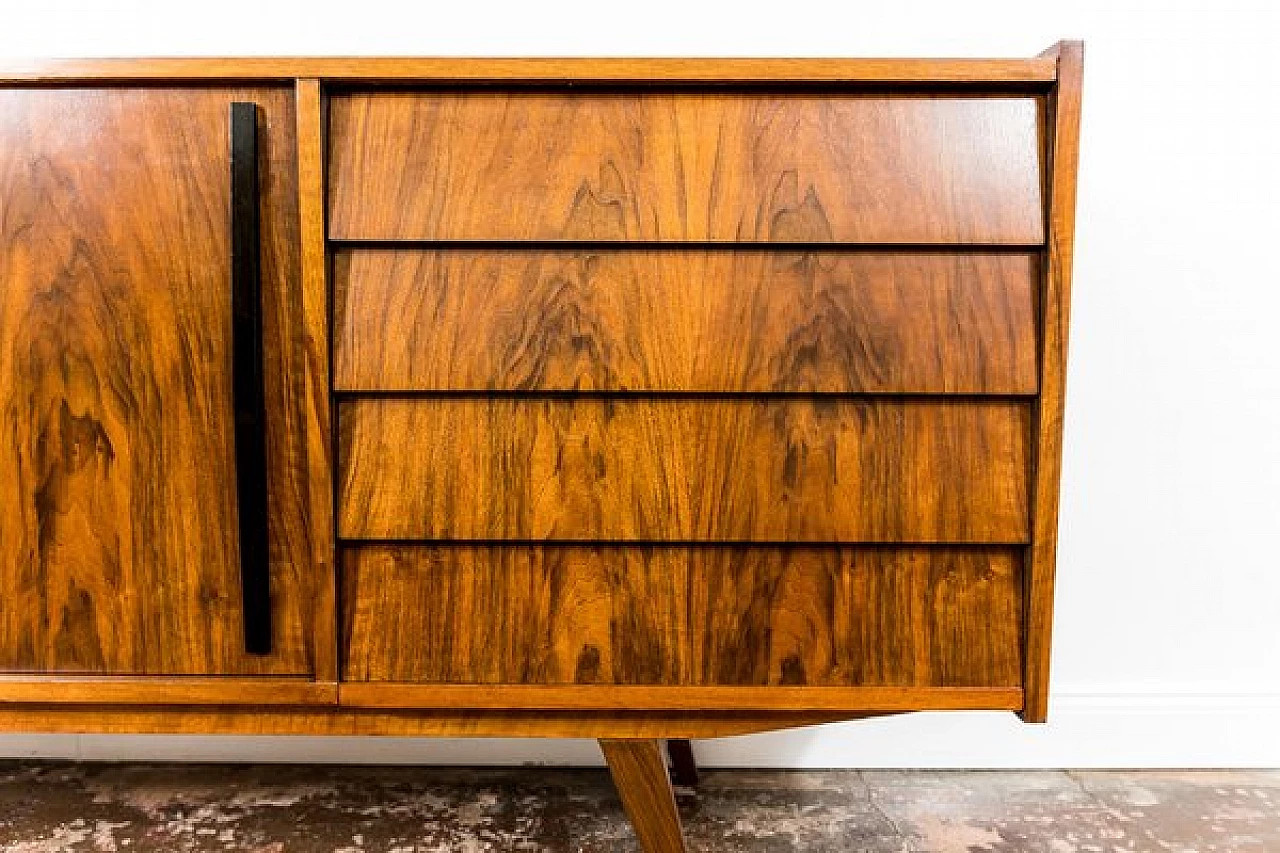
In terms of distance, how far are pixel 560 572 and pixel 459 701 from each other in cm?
16

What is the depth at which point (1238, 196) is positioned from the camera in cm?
122

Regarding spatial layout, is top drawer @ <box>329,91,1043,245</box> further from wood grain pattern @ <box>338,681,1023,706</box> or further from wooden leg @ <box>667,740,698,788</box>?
wooden leg @ <box>667,740,698,788</box>

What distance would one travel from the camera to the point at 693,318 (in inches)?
32.7

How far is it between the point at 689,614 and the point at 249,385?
0.46 meters

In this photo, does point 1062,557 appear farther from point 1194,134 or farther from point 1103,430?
point 1194,134

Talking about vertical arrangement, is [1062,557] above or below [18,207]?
below

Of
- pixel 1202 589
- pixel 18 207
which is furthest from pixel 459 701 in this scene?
pixel 1202 589

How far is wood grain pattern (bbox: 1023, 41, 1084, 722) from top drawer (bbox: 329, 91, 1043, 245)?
2cm

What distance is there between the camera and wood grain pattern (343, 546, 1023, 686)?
85 centimetres

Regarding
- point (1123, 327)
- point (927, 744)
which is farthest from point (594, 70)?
point (927, 744)

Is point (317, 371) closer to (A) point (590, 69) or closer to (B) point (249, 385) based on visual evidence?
(B) point (249, 385)

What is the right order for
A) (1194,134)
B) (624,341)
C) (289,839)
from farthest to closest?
(1194,134)
(289,839)
(624,341)

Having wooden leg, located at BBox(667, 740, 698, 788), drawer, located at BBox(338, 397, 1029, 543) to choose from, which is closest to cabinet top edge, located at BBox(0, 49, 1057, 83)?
drawer, located at BBox(338, 397, 1029, 543)

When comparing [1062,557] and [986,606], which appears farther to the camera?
[1062,557]
